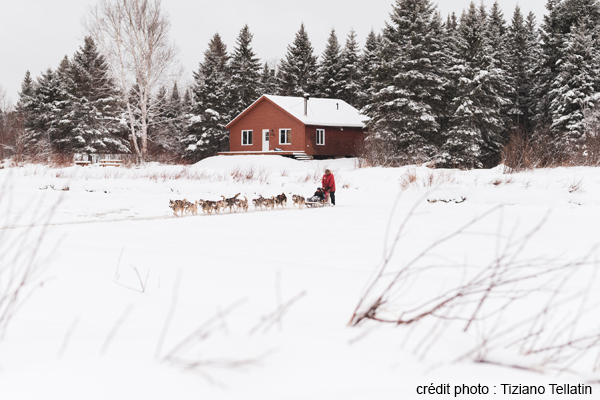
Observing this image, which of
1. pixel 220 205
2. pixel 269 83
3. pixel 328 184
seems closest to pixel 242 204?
pixel 220 205

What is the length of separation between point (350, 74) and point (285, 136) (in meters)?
12.0

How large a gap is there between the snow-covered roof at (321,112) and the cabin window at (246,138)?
3356 mm

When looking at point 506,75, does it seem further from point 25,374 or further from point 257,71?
point 25,374

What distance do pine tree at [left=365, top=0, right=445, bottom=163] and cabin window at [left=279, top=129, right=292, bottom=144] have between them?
7.81 m

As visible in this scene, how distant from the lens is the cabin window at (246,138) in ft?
124

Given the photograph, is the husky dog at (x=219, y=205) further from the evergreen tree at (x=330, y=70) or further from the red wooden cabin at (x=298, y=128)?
the evergreen tree at (x=330, y=70)

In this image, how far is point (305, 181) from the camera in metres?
20.7

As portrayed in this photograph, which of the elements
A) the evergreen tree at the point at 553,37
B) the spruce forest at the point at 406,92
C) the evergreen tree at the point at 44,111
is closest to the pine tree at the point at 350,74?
the spruce forest at the point at 406,92

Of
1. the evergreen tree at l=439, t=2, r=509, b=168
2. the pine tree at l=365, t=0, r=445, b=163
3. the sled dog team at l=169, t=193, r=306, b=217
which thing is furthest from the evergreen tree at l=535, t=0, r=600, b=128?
the sled dog team at l=169, t=193, r=306, b=217

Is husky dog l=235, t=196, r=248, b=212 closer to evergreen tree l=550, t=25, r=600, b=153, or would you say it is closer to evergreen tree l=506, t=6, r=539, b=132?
evergreen tree l=550, t=25, r=600, b=153

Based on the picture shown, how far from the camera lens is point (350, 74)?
42.9 m

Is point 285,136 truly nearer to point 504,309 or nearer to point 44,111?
point 44,111

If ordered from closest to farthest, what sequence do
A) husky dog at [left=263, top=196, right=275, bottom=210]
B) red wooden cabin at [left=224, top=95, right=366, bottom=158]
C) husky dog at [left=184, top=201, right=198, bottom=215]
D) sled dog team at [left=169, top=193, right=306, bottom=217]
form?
sled dog team at [left=169, top=193, right=306, bottom=217], husky dog at [left=184, top=201, right=198, bottom=215], husky dog at [left=263, top=196, right=275, bottom=210], red wooden cabin at [left=224, top=95, right=366, bottom=158]

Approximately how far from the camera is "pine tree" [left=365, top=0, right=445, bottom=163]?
2820 centimetres
